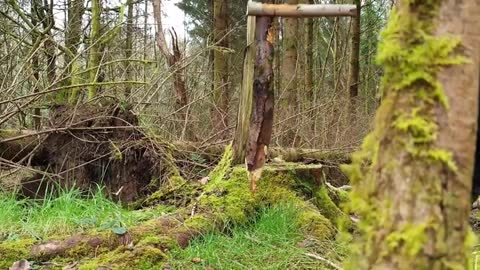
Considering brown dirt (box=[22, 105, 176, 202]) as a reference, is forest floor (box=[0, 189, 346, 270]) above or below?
below

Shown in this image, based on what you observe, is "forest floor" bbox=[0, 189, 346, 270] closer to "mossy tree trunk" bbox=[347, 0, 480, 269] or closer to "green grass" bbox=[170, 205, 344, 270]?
"green grass" bbox=[170, 205, 344, 270]

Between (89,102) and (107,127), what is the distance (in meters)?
0.46

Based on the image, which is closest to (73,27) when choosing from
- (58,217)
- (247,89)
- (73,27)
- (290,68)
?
(73,27)

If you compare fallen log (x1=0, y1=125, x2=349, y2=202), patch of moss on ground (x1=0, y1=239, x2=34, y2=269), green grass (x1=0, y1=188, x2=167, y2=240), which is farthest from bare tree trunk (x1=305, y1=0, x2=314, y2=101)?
patch of moss on ground (x1=0, y1=239, x2=34, y2=269)

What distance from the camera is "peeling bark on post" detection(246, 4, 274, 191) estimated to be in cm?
329

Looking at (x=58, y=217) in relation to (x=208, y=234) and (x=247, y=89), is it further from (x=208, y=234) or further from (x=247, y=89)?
(x=247, y=89)

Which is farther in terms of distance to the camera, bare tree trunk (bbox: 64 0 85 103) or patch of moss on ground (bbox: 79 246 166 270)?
bare tree trunk (bbox: 64 0 85 103)

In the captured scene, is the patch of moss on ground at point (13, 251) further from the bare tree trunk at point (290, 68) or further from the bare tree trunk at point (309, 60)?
the bare tree trunk at point (309, 60)

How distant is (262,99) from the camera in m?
→ 3.37

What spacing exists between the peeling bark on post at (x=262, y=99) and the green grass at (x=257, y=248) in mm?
620

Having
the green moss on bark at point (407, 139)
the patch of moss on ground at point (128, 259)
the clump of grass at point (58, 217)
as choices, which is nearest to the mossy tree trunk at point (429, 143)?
the green moss on bark at point (407, 139)

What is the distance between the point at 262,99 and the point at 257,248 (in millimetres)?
1055

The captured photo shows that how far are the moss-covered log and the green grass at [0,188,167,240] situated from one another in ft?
0.68

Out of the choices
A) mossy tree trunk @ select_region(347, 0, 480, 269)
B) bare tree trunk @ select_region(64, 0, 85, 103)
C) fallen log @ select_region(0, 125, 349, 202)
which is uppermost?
bare tree trunk @ select_region(64, 0, 85, 103)
